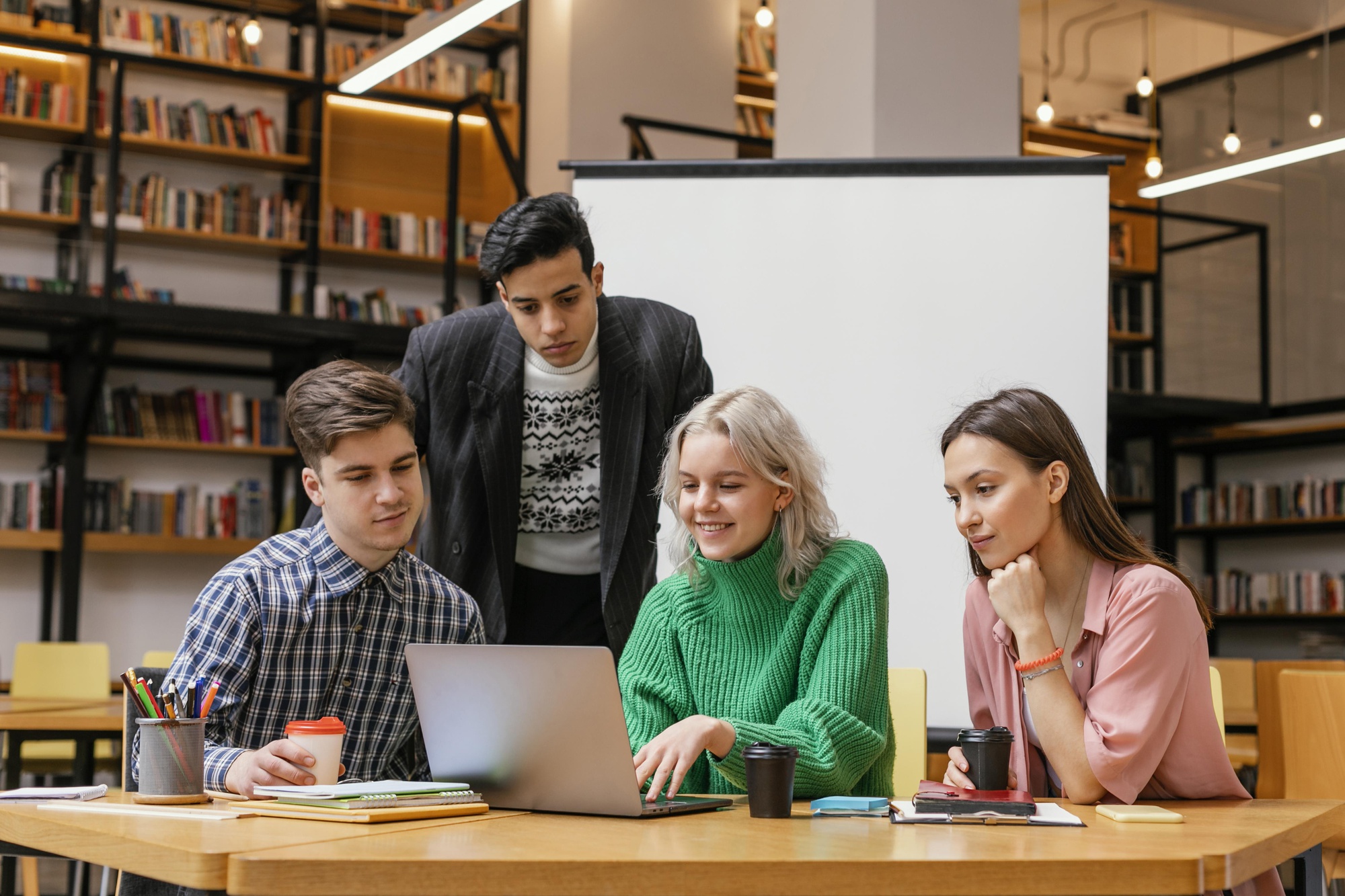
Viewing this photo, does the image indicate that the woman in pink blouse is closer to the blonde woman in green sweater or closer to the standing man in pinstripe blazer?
the blonde woman in green sweater

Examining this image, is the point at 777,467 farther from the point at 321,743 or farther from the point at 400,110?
the point at 400,110

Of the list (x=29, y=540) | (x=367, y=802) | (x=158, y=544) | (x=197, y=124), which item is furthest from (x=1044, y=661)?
(x=197, y=124)

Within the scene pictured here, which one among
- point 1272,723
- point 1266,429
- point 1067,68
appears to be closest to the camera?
point 1272,723

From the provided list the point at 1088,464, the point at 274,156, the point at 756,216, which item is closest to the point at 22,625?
the point at 274,156

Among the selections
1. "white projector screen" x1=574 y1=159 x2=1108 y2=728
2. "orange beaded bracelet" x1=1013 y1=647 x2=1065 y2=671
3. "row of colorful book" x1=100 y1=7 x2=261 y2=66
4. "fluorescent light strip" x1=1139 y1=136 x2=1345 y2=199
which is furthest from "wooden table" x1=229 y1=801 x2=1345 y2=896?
"row of colorful book" x1=100 y1=7 x2=261 y2=66

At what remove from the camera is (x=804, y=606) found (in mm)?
1784

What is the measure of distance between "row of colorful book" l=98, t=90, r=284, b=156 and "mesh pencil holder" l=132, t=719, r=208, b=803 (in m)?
6.07

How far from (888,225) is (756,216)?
1.12 ft

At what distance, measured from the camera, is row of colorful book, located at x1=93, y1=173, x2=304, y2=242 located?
6.87 metres

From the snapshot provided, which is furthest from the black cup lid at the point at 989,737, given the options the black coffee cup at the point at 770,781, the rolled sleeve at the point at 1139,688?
the black coffee cup at the point at 770,781

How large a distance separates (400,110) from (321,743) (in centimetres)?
684

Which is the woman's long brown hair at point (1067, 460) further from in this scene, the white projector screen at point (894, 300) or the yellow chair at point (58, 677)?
the yellow chair at point (58, 677)

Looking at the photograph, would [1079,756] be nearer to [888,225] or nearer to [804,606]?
[804,606]

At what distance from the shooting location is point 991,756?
1.54 metres
